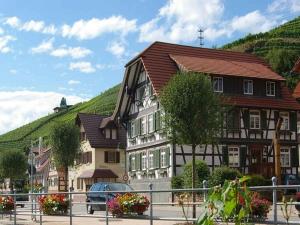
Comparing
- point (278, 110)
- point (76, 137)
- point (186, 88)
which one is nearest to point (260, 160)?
point (278, 110)

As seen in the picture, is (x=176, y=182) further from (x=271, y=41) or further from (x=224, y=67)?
(x=271, y=41)

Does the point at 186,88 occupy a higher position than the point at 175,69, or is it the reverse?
the point at 175,69

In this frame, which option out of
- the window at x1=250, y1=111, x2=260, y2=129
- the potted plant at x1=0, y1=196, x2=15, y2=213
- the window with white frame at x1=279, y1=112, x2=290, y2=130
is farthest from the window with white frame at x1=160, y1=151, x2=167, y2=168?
the potted plant at x1=0, y1=196, x2=15, y2=213

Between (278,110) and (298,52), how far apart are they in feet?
156

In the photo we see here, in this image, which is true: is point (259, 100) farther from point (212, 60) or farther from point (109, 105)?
point (109, 105)

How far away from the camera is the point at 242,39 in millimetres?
112000

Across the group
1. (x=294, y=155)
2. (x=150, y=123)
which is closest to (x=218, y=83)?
(x=150, y=123)

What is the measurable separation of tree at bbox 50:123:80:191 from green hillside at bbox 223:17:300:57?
48129 millimetres

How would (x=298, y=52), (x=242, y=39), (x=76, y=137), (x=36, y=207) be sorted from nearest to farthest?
(x=36, y=207) < (x=76, y=137) < (x=298, y=52) < (x=242, y=39)

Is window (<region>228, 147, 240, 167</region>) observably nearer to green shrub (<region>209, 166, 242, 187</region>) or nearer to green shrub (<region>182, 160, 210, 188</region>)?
green shrub (<region>182, 160, 210, 188</region>)

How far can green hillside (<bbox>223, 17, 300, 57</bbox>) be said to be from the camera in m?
99.8

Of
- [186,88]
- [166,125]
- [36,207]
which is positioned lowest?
[36,207]

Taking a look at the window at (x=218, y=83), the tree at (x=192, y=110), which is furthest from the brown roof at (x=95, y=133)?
the tree at (x=192, y=110)

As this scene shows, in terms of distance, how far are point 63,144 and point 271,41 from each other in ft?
186
